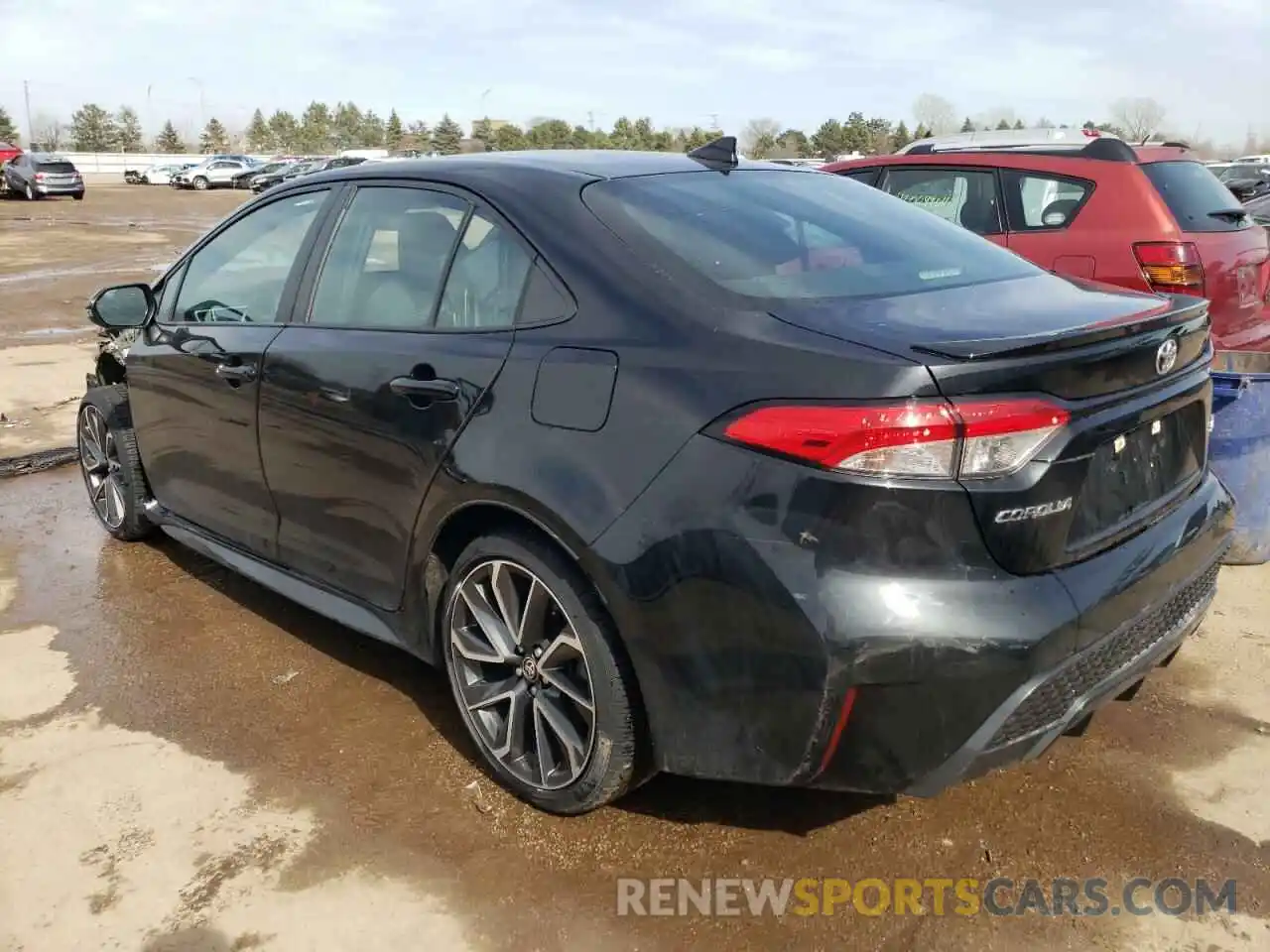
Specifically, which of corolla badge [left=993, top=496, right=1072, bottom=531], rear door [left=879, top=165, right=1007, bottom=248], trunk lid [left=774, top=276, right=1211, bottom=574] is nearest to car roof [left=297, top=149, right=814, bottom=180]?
trunk lid [left=774, top=276, right=1211, bottom=574]

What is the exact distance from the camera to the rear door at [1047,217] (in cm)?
557

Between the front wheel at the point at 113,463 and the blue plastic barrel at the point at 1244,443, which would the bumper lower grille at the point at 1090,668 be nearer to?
the blue plastic barrel at the point at 1244,443

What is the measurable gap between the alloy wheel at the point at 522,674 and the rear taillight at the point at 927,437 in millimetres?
815

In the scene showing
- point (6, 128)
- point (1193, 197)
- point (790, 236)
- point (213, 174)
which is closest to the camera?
point (790, 236)

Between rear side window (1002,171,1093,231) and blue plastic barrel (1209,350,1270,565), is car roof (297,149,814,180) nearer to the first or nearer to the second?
blue plastic barrel (1209,350,1270,565)

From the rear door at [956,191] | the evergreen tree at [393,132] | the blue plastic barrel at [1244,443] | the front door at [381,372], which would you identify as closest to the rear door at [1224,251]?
the rear door at [956,191]

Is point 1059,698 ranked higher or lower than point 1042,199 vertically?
lower

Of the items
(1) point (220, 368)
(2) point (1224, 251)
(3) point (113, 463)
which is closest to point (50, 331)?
(3) point (113, 463)

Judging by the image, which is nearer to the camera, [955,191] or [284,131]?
[955,191]

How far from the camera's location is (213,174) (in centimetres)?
4919

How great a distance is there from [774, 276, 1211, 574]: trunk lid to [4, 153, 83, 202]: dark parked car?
3997cm

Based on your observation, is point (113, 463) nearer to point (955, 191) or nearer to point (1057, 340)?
point (1057, 340)

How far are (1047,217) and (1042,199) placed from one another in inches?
5.2

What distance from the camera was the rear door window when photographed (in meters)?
6.05
